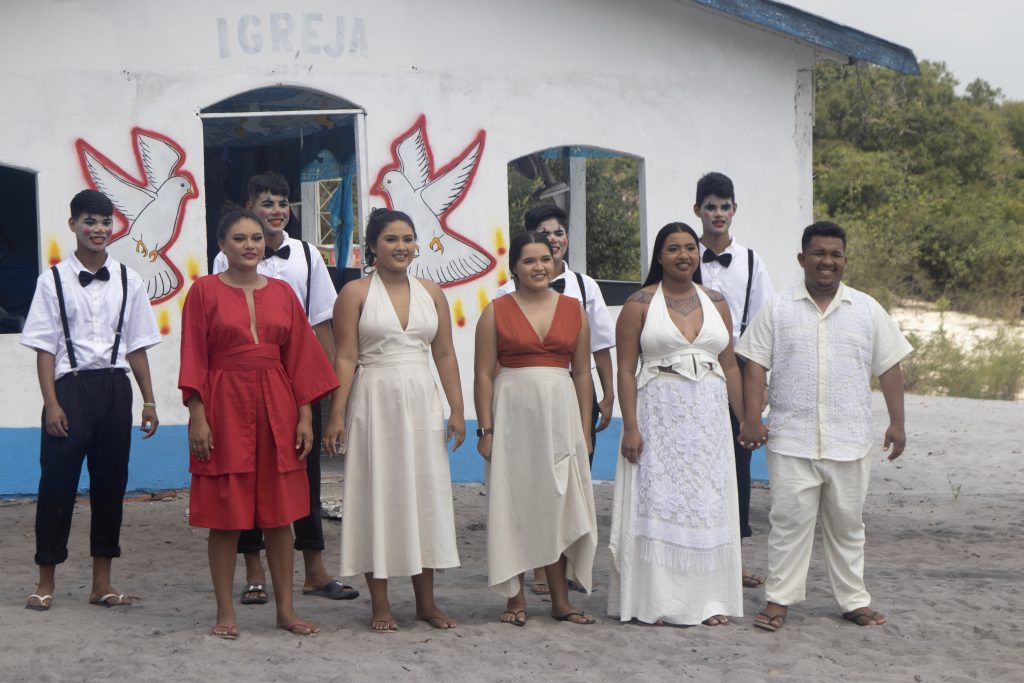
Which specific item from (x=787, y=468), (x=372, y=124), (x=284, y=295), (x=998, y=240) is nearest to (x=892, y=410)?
(x=787, y=468)

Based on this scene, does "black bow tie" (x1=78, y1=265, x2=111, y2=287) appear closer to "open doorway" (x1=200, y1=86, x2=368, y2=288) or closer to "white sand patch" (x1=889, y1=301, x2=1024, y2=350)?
"open doorway" (x1=200, y1=86, x2=368, y2=288)

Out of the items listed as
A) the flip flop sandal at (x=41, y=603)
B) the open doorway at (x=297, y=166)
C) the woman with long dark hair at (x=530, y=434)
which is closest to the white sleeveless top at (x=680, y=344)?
the woman with long dark hair at (x=530, y=434)

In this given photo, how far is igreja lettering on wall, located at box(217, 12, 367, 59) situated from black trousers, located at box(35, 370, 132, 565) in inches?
135

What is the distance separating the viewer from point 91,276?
5.74 metres

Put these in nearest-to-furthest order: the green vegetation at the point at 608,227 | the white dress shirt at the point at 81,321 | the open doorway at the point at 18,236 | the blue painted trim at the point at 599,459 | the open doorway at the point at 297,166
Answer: the white dress shirt at the point at 81,321, the blue painted trim at the point at 599,459, the open doorway at the point at 18,236, the open doorway at the point at 297,166, the green vegetation at the point at 608,227

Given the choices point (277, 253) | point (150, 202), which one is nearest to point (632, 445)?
point (277, 253)

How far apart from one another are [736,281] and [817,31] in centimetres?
302

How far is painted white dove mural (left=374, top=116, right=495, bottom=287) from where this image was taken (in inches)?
342

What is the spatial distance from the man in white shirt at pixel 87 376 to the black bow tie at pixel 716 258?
2745 mm

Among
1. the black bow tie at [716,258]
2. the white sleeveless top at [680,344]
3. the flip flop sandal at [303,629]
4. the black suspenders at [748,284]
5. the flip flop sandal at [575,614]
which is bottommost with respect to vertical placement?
the flip flop sandal at [575,614]

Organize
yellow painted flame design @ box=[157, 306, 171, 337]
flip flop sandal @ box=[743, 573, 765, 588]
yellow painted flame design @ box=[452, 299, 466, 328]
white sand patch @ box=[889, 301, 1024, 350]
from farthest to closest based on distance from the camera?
white sand patch @ box=[889, 301, 1024, 350]
yellow painted flame design @ box=[452, 299, 466, 328]
yellow painted flame design @ box=[157, 306, 171, 337]
flip flop sandal @ box=[743, 573, 765, 588]

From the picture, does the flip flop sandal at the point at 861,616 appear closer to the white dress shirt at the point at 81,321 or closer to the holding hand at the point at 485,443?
the holding hand at the point at 485,443

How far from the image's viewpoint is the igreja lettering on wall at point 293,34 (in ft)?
27.9

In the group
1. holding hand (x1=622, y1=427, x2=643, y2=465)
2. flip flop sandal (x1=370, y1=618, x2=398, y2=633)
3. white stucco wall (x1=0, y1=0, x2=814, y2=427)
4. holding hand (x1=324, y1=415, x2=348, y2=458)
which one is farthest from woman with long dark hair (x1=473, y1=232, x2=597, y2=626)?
white stucco wall (x1=0, y1=0, x2=814, y2=427)
